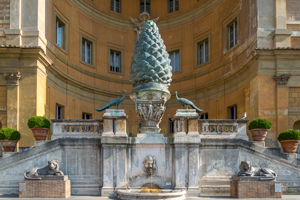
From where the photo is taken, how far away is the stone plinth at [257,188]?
40.2 feet

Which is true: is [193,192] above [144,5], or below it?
below

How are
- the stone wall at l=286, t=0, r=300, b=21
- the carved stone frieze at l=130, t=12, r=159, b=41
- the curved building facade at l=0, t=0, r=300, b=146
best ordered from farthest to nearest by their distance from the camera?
the carved stone frieze at l=130, t=12, r=159, b=41, the stone wall at l=286, t=0, r=300, b=21, the curved building facade at l=0, t=0, r=300, b=146

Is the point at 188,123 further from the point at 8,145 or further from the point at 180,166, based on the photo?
the point at 8,145

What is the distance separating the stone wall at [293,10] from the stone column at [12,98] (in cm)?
1460

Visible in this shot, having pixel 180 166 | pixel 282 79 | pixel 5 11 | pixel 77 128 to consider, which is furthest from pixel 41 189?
pixel 282 79

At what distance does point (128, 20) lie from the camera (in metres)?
28.9

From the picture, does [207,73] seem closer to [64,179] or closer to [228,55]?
[228,55]

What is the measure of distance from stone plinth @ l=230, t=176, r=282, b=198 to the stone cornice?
49.6ft

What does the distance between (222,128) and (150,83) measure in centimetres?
329

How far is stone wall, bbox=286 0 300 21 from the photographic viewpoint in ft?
67.1

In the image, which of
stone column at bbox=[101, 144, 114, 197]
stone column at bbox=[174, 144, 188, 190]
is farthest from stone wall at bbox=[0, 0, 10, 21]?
stone column at bbox=[174, 144, 188, 190]

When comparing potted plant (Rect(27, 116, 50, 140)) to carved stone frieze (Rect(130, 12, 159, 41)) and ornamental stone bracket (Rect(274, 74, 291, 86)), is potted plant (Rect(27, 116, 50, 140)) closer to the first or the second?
ornamental stone bracket (Rect(274, 74, 291, 86))

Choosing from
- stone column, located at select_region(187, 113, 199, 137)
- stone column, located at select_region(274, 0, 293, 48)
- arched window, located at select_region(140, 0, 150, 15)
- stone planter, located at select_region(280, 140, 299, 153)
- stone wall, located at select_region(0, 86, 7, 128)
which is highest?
arched window, located at select_region(140, 0, 150, 15)

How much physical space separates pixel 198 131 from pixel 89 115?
43.6 feet
